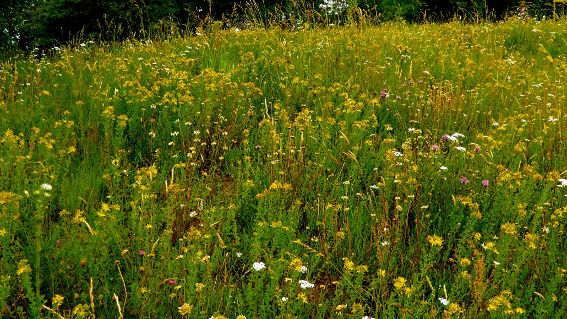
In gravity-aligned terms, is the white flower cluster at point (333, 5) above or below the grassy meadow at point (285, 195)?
above

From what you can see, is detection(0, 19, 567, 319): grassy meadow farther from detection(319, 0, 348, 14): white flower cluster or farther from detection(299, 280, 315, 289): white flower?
A: detection(319, 0, 348, 14): white flower cluster

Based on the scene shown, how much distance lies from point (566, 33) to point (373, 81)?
15.8ft

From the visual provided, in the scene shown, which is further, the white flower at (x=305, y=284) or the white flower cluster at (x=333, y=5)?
the white flower cluster at (x=333, y=5)

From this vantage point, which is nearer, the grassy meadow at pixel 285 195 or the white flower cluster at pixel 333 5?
the grassy meadow at pixel 285 195

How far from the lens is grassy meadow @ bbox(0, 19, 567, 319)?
2.06 meters

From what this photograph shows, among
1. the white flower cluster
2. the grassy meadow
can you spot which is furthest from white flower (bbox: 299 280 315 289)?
the white flower cluster

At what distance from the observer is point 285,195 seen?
2.75 metres

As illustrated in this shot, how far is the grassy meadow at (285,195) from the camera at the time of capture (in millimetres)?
2059

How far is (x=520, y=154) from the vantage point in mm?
3352

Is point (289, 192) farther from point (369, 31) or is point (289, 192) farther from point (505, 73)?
point (369, 31)

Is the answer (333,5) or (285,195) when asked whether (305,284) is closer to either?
(285,195)

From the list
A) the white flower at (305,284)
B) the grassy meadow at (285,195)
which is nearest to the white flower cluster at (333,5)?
the grassy meadow at (285,195)

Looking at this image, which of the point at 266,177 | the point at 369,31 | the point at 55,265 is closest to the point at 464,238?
the point at 266,177

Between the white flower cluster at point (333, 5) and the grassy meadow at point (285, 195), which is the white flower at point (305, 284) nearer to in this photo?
the grassy meadow at point (285, 195)
